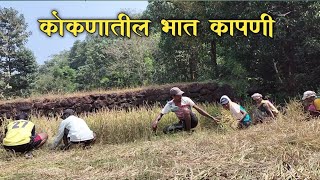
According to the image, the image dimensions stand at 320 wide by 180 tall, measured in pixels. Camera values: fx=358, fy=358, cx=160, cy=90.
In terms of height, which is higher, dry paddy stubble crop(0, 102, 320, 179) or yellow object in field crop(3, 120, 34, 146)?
dry paddy stubble crop(0, 102, 320, 179)

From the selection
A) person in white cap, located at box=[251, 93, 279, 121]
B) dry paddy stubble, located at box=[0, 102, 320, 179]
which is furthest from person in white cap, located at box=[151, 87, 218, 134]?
dry paddy stubble, located at box=[0, 102, 320, 179]

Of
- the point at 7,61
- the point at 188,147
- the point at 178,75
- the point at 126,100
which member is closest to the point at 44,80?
the point at 7,61

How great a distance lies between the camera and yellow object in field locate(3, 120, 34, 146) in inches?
196

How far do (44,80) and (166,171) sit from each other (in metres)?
19.3

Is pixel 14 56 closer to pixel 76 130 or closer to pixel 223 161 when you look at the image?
pixel 76 130

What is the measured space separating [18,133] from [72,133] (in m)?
0.74

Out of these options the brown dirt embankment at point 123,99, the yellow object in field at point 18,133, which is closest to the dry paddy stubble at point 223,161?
the yellow object in field at point 18,133

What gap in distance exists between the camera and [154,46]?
1938cm

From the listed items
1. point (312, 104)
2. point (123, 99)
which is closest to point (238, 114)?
point (312, 104)

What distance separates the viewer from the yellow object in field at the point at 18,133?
4980 mm

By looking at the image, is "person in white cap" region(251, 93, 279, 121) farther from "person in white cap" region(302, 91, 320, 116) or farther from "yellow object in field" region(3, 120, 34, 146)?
"yellow object in field" region(3, 120, 34, 146)

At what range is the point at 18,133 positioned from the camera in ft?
16.6

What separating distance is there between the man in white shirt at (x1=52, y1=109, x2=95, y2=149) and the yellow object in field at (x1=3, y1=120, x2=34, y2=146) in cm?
42

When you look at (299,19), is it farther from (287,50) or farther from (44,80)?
(44,80)
